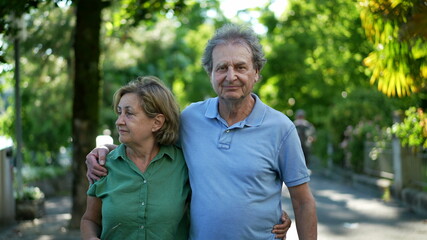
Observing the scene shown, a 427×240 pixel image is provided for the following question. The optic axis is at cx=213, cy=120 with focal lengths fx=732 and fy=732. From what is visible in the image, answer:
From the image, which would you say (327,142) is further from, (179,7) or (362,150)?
(179,7)

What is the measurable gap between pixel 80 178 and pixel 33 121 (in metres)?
10.2

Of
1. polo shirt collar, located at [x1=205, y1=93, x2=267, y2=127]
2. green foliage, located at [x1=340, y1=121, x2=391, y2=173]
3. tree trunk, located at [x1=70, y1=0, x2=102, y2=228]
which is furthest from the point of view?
green foliage, located at [x1=340, y1=121, x2=391, y2=173]

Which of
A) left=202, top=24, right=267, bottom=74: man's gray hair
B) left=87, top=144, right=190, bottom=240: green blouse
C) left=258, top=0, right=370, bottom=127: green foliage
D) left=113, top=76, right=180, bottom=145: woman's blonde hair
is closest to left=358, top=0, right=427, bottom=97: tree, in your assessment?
left=202, top=24, right=267, bottom=74: man's gray hair

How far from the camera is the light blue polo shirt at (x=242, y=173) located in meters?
3.43

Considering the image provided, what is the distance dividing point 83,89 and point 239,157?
764 cm

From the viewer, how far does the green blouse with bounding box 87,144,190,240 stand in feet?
11.3

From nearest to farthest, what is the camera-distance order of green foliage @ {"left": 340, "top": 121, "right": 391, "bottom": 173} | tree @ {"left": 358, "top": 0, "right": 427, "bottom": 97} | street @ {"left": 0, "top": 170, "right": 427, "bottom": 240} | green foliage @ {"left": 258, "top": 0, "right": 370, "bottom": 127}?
tree @ {"left": 358, "top": 0, "right": 427, "bottom": 97}
street @ {"left": 0, "top": 170, "right": 427, "bottom": 240}
green foliage @ {"left": 340, "top": 121, "right": 391, "bottom": 173}
green foliage @ {"left": 258, "top": 0, "right": 370, "bottom": 127}

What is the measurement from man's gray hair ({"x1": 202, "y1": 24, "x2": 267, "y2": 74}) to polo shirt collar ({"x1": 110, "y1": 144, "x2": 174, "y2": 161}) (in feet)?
1.44

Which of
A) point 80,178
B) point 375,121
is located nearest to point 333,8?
point 375,121

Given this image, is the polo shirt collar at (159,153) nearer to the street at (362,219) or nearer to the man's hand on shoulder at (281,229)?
the man's hand on shoulder at (281,229)

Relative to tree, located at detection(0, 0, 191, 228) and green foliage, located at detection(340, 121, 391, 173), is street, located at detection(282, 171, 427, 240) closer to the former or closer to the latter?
green foliage, located at detection(340, 121, 391, 173)

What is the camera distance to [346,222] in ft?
35.9

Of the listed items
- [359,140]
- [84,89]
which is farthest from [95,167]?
[359,140]

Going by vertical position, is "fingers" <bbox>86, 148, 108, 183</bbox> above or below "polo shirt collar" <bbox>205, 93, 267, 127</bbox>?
below
